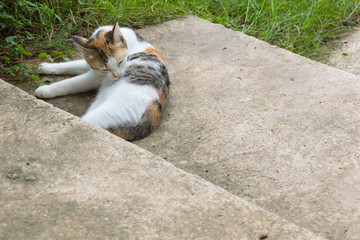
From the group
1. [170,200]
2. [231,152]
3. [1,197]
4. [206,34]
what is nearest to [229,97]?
[231,152]

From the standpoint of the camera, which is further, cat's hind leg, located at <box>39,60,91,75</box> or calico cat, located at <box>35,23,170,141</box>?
cat's hind leg, located at <box>39,60,91,75</box>

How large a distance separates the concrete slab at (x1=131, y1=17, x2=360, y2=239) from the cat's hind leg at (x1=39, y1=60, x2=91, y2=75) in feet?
2.54

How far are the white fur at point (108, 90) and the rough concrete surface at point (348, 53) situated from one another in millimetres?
2475

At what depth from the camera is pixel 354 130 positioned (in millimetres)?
3027

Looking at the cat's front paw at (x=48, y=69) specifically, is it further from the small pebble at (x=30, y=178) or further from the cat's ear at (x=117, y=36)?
the small pebble at (x=30, y=178)

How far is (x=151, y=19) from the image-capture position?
468 cm

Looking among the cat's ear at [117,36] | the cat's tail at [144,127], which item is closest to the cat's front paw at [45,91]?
the cat's ear at [117,36]

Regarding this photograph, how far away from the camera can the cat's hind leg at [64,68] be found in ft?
11.6

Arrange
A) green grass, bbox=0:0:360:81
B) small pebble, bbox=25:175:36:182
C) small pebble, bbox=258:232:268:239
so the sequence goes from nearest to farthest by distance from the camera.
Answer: small pebble, bbox=258:232:268:239, small pebble, bbox=25:175:36:182, green grass, bbox=0:0:360:81

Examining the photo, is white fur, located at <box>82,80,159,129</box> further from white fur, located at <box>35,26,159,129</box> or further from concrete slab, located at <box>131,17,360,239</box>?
concrete slab, located at <box>131,17,360,239</box>

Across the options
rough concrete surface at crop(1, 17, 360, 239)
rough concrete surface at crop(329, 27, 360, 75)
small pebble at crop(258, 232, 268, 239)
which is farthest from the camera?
rough concrete surface at crop(329, 27, 360, 75)

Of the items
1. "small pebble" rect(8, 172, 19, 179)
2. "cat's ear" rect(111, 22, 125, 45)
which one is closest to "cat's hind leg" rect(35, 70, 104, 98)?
"cat's ear" rect(111, 22, 125, 45)

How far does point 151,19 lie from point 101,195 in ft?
10.7

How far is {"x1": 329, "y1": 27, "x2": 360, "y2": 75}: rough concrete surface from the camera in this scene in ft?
15.9
